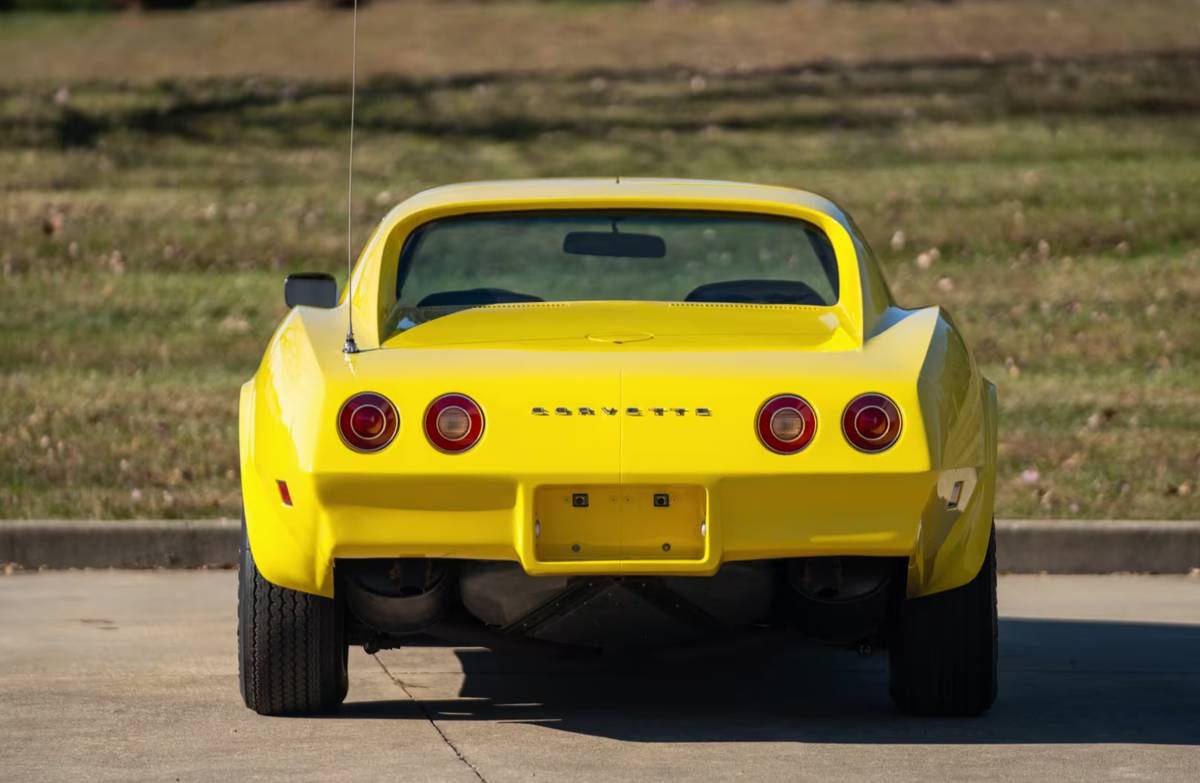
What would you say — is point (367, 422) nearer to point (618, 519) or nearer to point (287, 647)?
point (618, 519)

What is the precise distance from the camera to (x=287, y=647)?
571cm

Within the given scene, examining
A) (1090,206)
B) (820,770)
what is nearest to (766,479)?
(820,770)

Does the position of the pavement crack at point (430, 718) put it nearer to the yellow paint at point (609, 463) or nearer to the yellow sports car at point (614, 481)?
the yellow sports car at point (614, 481)

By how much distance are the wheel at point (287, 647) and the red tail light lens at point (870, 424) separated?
4.73ft

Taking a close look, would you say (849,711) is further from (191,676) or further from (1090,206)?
(1090,206)

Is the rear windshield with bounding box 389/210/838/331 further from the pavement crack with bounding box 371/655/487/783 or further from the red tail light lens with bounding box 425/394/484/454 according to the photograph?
the red tail light lens with bounding box 425/394/484/454

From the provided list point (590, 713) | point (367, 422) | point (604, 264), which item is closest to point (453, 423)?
point (367, 422)

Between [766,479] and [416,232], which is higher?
[416,232]

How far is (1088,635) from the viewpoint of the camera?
24.5ft

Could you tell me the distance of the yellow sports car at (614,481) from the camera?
516cm

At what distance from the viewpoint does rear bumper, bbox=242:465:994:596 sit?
516 centimetres

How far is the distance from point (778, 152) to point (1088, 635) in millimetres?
10963

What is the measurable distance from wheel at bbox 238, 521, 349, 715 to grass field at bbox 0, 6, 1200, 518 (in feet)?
11.7

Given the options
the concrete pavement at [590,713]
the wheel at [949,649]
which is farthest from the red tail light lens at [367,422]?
the wheel at [949,649]
